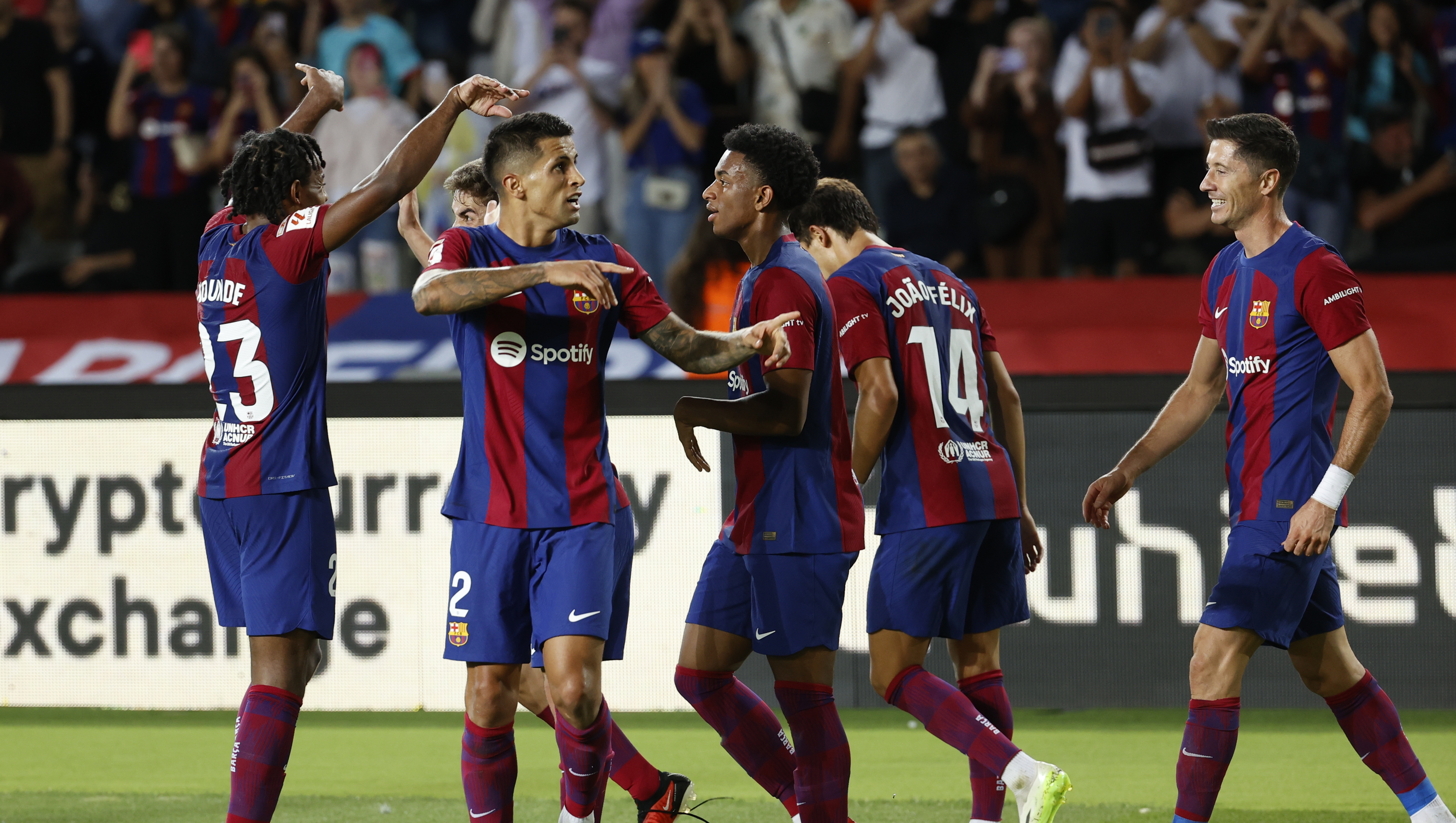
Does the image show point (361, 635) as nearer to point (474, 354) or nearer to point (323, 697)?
point (323, 697)

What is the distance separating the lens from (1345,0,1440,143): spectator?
1010 cm

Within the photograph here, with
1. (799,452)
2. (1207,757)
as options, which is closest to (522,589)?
(799,452)

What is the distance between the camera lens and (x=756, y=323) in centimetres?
452

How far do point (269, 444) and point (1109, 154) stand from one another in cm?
688

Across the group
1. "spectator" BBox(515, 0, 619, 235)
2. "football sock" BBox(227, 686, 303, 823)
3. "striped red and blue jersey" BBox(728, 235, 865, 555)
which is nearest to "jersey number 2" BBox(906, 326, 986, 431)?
"striped red and blue jersey" BBox(728, 235, 865, 555)

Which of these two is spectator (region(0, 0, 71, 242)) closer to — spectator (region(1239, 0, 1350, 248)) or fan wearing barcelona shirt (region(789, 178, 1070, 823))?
spectator (region(1239, 0, 1350, 248))

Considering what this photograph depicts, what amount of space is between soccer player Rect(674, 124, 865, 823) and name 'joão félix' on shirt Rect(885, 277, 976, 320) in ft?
0.93

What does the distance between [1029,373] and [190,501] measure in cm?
434

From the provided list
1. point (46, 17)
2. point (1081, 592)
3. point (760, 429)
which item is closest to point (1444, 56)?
point (1081, 592)

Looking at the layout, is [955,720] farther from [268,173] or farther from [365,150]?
[365,150]

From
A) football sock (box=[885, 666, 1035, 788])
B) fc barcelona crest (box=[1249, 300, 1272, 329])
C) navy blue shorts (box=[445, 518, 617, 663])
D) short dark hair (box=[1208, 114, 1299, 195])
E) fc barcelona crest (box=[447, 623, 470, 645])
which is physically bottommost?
football sock (box=[885, 666, 1035, 788])

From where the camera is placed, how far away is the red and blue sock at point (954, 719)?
4426 mm

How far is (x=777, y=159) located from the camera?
465 cm

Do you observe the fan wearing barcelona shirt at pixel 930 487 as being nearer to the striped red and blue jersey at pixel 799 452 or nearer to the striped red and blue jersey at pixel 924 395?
the striped red and blue jersey at pixel 924 395
